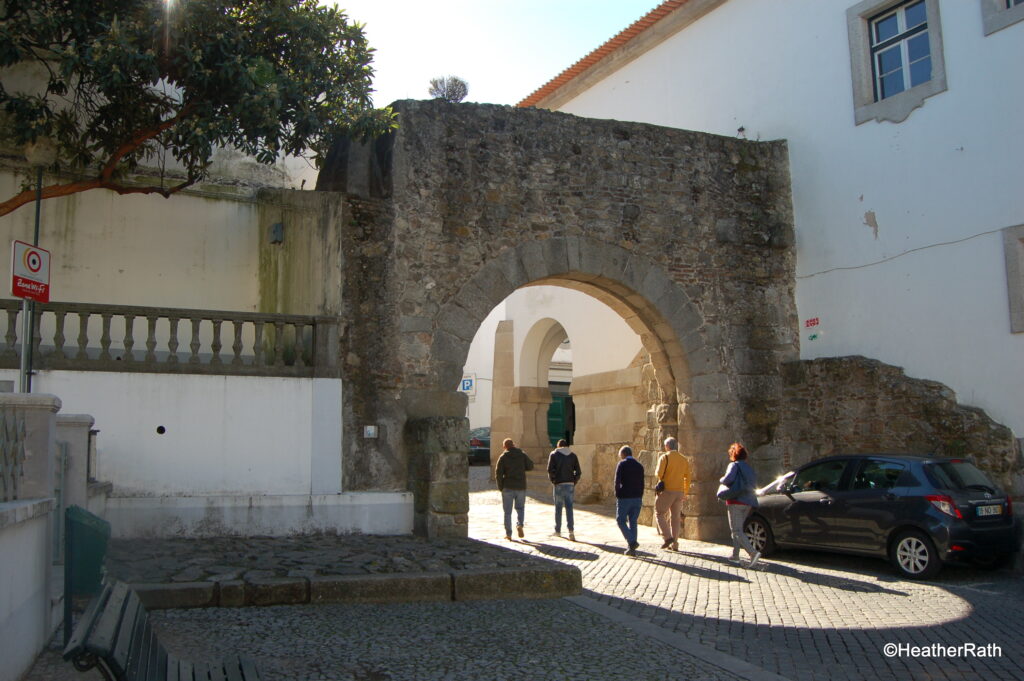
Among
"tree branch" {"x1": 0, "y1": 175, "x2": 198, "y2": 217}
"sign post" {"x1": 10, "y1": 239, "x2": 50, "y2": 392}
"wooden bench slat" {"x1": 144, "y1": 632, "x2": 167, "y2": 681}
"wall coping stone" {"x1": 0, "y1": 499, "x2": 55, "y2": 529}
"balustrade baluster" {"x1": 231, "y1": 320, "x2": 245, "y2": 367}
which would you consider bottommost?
"wooden bench slat" {"x1": 144, "y1": 632, "x2": 167, "y2": 681}

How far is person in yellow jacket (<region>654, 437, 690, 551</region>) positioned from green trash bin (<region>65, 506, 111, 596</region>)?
6.73m

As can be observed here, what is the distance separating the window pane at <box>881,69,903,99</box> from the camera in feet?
34.5

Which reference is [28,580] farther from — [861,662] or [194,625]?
[861,662]

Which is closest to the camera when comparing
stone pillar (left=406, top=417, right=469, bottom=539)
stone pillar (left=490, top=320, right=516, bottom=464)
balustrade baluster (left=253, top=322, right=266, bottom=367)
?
balustrade baluster (left=253, top=322, right=266, bottom=367)

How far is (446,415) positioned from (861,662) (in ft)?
17.9

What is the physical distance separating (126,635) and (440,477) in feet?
21.2

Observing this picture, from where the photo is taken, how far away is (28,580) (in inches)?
165

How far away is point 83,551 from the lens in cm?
448

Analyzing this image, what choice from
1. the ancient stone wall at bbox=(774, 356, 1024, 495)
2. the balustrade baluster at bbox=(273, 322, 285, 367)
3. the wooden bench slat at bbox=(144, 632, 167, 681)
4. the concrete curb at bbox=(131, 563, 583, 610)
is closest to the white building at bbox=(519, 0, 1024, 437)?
the ancient stone wall at bbox=(774, 356, 1024, 495)

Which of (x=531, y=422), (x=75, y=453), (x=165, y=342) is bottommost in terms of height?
(x=75, y=453)

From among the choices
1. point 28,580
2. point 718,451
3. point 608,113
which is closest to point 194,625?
point 28,580

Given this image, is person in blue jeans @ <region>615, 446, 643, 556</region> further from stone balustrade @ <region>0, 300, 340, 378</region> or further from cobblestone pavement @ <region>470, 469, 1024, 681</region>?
stone balustrade @ <region>0, 300, 340, 378</region>

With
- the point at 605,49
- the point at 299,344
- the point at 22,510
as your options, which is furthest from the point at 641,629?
the point at 605,49

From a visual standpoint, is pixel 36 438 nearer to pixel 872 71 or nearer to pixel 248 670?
pixel 248 670
